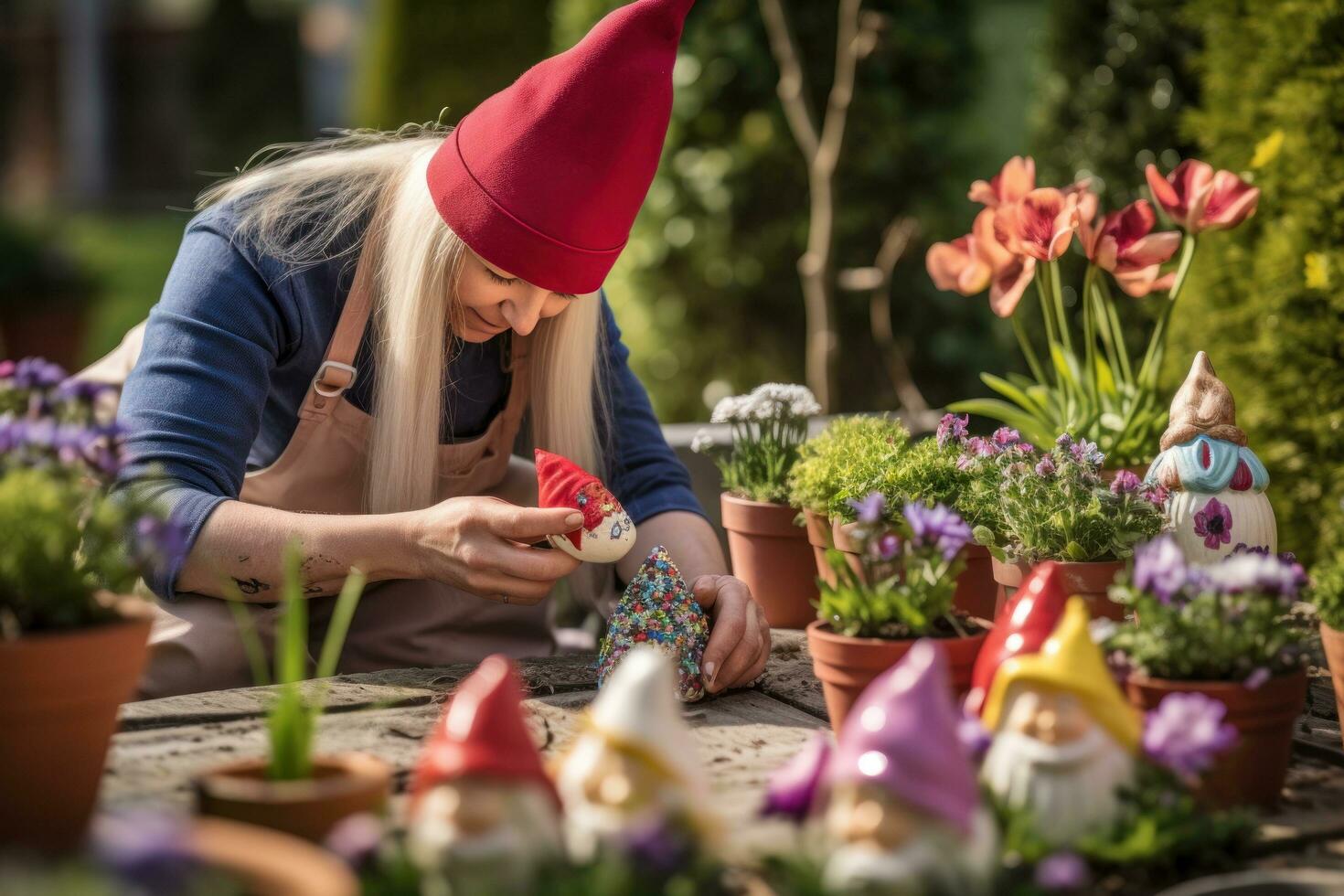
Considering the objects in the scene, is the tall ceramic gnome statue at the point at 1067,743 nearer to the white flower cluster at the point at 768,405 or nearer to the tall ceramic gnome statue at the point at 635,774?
the tall ceramic gnome statue at the point at 635,774

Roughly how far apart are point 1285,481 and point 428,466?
6.70ft

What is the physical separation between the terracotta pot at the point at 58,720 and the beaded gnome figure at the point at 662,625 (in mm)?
796

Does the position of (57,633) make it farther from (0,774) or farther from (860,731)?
(860,731)

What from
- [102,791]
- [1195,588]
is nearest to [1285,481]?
[1195,588]

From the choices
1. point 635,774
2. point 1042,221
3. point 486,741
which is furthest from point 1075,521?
point 486,741

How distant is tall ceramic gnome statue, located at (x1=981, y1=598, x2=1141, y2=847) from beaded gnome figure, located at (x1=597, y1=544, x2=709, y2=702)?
2.44 ft

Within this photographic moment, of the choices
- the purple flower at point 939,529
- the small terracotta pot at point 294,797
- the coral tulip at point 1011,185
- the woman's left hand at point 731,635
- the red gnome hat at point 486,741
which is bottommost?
the woman's left hand at point 731,635

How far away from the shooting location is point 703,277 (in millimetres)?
5707

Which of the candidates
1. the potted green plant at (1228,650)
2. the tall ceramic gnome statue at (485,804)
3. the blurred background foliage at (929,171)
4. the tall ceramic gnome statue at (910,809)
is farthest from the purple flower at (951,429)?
the tall ceramic gnome statue at (485,804)

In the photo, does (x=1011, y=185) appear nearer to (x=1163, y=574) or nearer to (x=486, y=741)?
(x=1163, y=574)

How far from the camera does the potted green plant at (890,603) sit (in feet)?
5.13

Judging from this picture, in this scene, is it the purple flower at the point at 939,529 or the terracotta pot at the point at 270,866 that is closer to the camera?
the terracotta pot at the point at 270,866

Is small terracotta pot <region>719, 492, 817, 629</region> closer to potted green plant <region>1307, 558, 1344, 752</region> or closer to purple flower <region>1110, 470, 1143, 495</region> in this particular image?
purple flower <region>1110, 470, 1143, 495</region>

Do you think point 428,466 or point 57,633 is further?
point 428,466
